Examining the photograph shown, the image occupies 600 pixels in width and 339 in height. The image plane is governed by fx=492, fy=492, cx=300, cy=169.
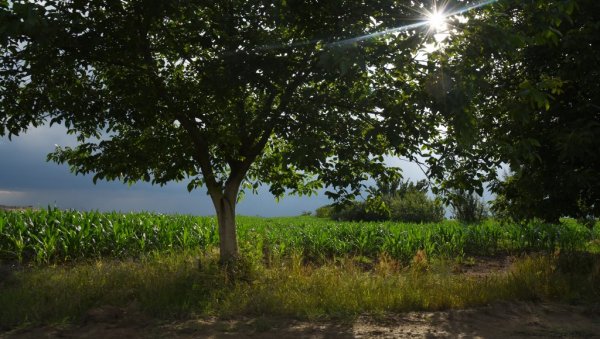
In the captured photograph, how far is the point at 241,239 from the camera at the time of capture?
517 inches

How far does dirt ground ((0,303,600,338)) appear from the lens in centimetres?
602

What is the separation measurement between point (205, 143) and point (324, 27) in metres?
3.09

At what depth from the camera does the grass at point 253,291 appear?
6.99 m

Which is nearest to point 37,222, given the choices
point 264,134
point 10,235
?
point 10,235

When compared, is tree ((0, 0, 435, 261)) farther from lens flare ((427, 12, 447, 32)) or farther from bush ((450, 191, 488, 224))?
bush ((450, 191, 488, 224))

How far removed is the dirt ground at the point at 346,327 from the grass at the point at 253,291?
29cm

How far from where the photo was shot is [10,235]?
41.0 feet

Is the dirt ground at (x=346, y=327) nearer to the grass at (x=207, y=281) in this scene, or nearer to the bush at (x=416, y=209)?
the grass at (x=207, y=281)

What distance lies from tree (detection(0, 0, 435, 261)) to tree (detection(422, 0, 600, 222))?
0.69m

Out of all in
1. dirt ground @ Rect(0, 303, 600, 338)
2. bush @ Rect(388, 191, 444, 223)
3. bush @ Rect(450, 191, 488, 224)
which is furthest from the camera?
bush @ Rect(388, 191, 444, 223)

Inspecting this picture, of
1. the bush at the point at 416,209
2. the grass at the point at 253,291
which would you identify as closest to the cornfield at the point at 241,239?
Answer: the grass at the point at 253,291

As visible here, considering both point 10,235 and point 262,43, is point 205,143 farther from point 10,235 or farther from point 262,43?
point 10,235

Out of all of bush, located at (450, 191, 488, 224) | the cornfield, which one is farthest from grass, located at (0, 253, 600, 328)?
bush, located at (450, 191, 488, 224)

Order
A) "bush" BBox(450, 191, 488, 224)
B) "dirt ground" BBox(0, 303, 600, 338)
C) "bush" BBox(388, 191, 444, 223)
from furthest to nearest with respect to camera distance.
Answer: "bush" BBox(388, 191, 444, 223), "bush" BBox(450, 191, 488, 224), "dirt ground" BBox(0, 303, 600, 338)
